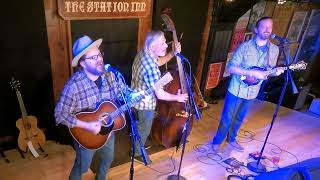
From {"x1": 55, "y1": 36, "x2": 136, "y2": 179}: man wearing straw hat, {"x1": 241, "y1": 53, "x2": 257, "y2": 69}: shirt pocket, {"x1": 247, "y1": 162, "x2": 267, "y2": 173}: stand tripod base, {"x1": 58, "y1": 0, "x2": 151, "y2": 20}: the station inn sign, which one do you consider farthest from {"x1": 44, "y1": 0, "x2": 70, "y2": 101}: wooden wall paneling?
{"x1": 247, "y1": 162, "x2": 267, "y2": 173}: stand tripod base

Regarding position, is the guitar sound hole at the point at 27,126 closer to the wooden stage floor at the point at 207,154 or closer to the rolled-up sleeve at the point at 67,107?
the wooden stage floor at the point at 207,154

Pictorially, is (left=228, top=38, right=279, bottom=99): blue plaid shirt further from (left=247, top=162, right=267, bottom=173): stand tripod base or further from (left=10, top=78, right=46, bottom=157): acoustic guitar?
(left=10, top=78, right=46, bottom=157): acoustic guitar

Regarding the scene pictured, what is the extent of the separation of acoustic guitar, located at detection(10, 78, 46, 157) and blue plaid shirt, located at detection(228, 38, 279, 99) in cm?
251

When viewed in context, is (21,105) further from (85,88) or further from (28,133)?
(85,88)

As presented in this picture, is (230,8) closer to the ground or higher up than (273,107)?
higher up

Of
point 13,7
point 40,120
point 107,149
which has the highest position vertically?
point 13,7

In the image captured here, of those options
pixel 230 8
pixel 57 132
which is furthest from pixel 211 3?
pixel 57 132

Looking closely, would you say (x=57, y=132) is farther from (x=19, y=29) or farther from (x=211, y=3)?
(x=211, y=3)

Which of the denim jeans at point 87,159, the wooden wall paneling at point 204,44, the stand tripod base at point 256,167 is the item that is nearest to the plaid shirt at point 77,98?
the denim jeans at point 87,159

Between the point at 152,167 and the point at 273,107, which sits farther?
the point at 273,107

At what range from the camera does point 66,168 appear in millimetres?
3156

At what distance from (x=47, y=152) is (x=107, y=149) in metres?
1.44

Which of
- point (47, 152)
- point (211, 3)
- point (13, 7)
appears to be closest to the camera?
point (13, 7)

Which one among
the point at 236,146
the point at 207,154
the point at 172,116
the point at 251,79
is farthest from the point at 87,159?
the point at 236,146
